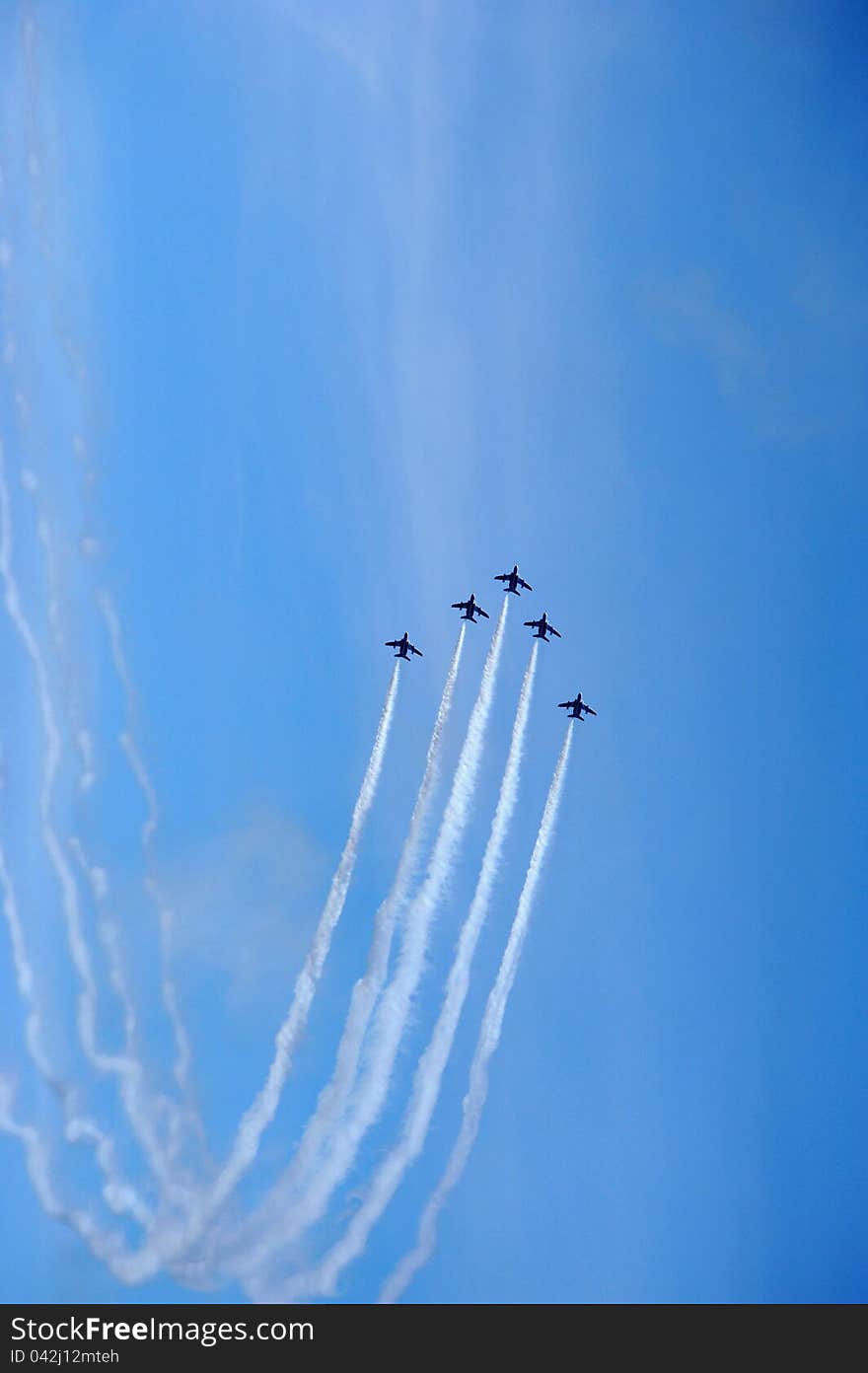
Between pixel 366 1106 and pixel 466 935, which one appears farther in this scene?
pixel 466 935

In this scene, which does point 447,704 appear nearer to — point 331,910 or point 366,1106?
point 331,910

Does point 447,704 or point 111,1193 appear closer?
point 111,1193

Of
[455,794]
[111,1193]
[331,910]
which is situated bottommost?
[111,1193]

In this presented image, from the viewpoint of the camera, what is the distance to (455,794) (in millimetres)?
51625

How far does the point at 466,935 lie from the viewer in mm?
52344
